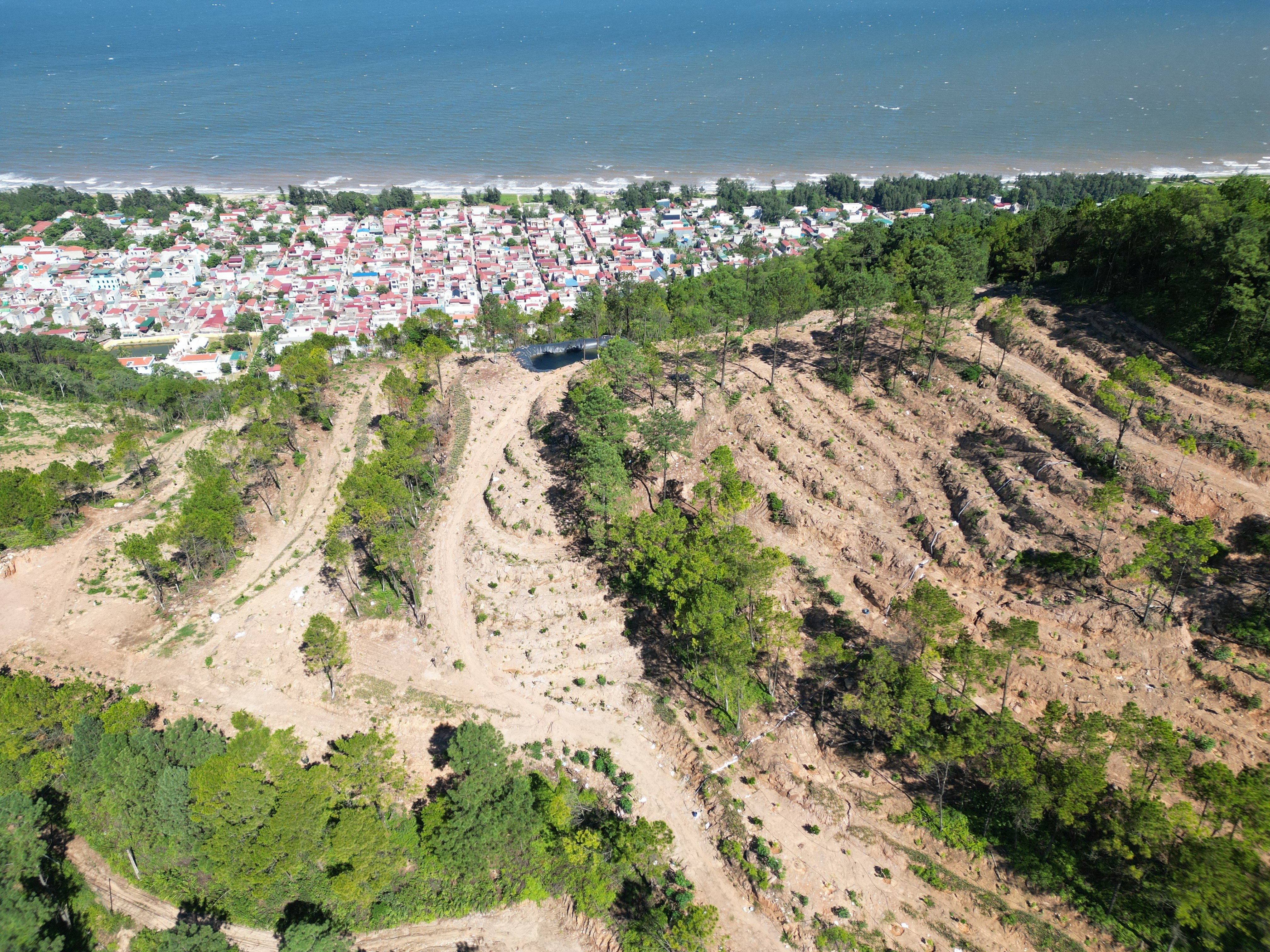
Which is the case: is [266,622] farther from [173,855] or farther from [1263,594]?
[1263,594]

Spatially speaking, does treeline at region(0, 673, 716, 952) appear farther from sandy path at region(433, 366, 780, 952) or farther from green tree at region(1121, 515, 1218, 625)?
green tree at region(1121, 515, 1218, 625)

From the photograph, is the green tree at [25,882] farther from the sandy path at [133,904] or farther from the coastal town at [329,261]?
the coastal town at [329,261]

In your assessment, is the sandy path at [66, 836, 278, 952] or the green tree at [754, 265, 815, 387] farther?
the green tree at [754, 265, 815, 387]

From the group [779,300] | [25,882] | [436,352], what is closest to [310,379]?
[436,352]

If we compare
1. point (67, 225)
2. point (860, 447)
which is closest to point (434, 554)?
point (860, 447)

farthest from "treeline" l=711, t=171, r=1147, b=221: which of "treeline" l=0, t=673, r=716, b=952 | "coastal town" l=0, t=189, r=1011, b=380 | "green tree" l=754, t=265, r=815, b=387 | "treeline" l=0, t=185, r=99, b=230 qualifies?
"treeline" l=0, t=673, r=716, b=952

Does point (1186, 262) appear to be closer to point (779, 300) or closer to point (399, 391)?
point (779, 300)
